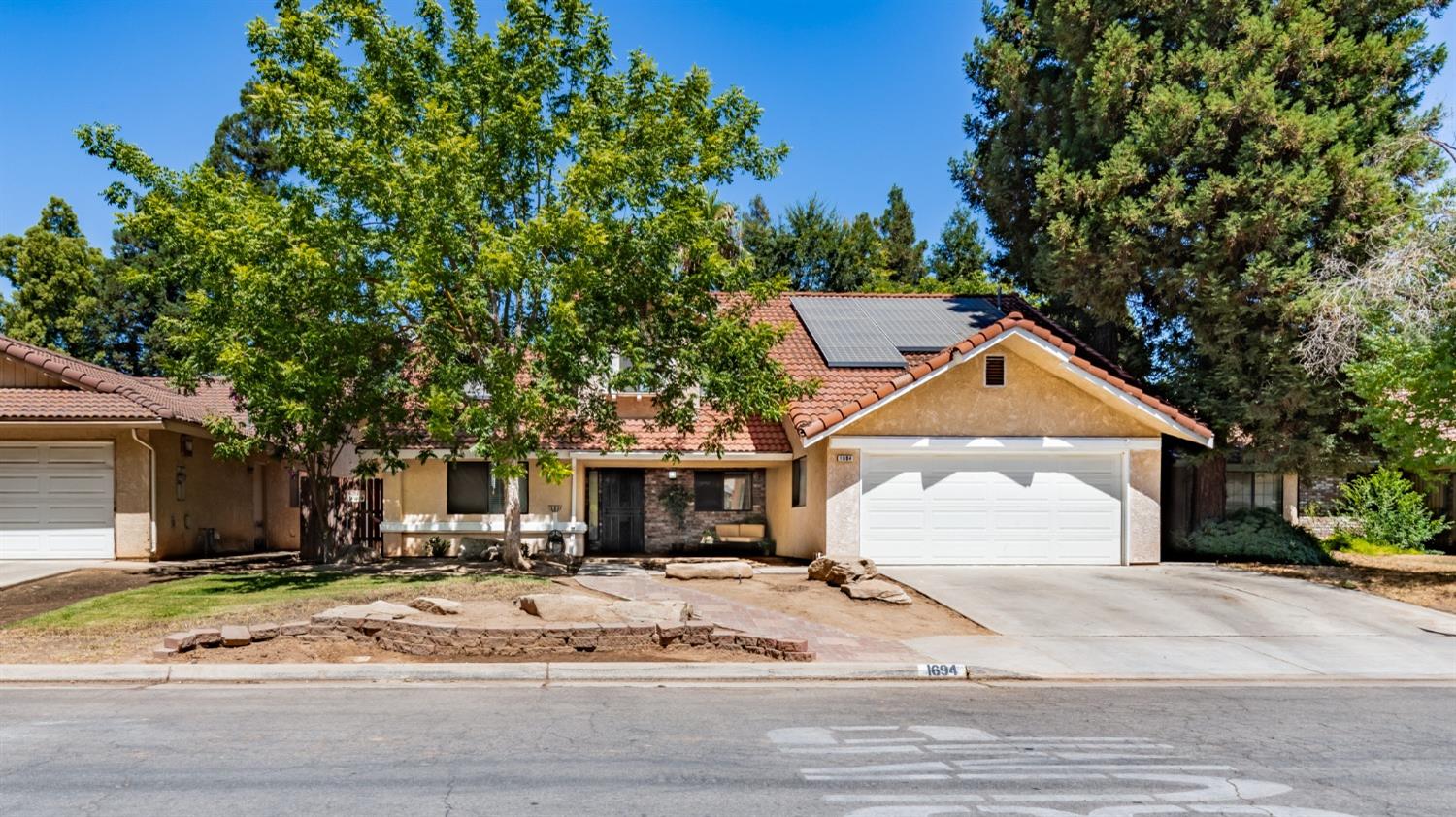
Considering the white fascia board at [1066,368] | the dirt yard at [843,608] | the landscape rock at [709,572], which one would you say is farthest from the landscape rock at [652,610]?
the white fascia board at [1066,368]

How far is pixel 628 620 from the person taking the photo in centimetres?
1124

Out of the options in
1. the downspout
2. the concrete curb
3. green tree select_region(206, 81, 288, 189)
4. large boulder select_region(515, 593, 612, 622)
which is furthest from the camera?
green tree select_region(206, 81, 288, 189)

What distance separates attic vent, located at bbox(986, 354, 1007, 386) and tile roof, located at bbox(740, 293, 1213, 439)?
0.59 metres

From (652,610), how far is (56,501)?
14600 millimetres

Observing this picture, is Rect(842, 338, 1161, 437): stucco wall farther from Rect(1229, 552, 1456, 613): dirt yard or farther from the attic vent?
Rect(1229, 552, 1456, 613): dirt yard

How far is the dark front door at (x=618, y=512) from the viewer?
22766 mm

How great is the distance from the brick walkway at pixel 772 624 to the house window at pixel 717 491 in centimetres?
674

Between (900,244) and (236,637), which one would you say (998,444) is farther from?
(900,244)

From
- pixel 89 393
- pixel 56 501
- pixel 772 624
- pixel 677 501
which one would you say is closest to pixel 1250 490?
pixel 677 501

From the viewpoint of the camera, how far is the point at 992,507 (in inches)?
754

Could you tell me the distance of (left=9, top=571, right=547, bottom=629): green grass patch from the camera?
12.5 meters

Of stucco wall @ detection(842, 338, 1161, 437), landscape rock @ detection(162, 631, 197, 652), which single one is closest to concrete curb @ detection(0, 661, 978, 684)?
landscape rock @ detection(162, 631, 197, 652)

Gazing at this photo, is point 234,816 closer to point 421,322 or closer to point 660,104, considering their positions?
point 421,322

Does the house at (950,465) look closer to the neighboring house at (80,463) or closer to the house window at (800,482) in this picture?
the house window at (800,482)
